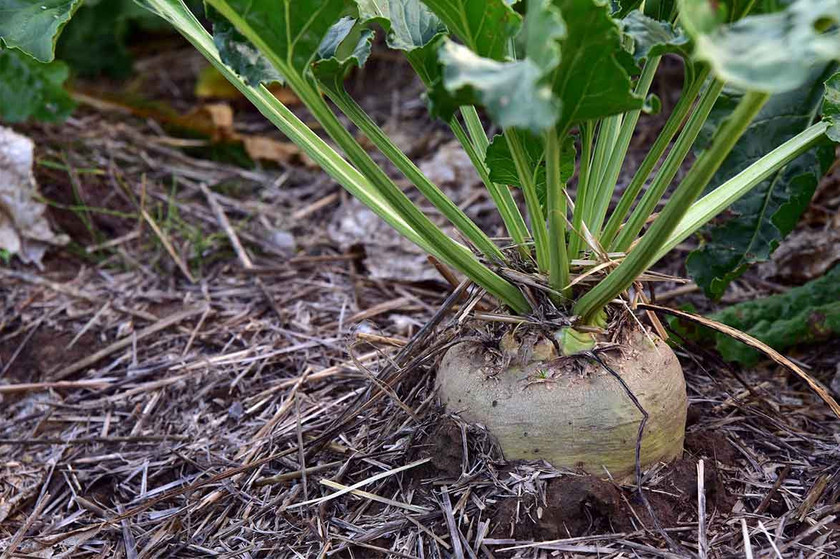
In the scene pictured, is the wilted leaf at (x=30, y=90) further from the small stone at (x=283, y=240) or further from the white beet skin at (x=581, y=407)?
the white beet skin at (x=581, y=407)

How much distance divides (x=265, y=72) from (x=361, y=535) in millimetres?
697

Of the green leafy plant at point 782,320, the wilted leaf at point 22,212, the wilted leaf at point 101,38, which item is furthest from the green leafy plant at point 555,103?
the wilted leaf at point 101,38

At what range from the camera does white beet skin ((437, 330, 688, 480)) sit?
1122 mm

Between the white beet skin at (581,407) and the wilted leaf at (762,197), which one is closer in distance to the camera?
the white beet skin at (581,407)

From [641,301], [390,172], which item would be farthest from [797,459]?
[390,172]

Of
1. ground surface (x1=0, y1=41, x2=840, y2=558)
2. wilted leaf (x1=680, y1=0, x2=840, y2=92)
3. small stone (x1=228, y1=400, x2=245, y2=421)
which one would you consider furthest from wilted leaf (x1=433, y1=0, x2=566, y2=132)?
small stone (x1=228, y1=400, x2=245, y2=421)

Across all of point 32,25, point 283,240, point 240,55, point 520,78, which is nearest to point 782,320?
point 520,78

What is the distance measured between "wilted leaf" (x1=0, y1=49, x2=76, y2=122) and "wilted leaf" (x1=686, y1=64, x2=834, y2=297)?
1892 millimetres

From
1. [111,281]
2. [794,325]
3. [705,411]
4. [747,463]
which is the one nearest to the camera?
[747,463]

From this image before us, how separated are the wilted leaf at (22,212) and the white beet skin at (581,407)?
1.54m

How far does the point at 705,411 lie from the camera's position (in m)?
1.41

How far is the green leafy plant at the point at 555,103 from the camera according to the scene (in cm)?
77

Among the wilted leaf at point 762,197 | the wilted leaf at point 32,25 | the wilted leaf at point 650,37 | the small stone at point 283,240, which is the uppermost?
the wilted leaf at point 650,37

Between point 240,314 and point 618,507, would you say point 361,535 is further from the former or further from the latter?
point 240,314
